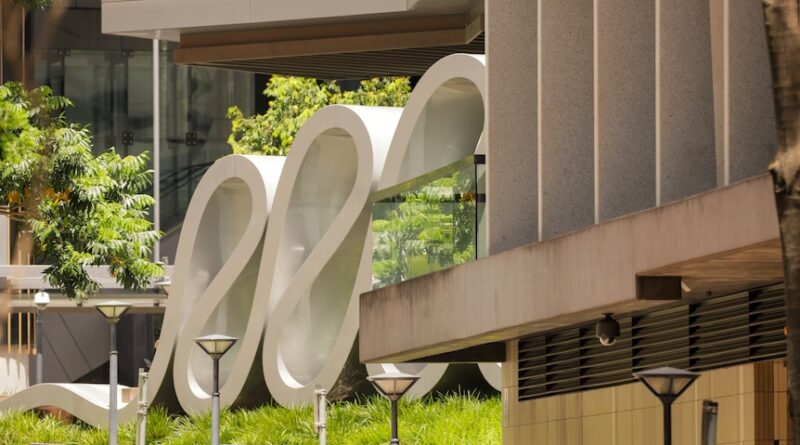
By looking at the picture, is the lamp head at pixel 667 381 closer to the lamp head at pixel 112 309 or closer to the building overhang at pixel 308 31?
the building overhang at pixel 308 31

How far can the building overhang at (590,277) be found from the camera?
14.0 metres

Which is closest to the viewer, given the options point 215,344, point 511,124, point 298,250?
point 511,124

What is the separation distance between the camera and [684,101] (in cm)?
1639

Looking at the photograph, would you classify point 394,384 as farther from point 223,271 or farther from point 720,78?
point 223,271

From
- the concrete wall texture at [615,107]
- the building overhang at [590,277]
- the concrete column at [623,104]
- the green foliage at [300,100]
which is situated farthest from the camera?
the green foliage at [300,100]

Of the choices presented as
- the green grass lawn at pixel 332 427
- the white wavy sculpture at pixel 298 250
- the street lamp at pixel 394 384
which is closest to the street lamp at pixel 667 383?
the street lamp at pixel 394 384

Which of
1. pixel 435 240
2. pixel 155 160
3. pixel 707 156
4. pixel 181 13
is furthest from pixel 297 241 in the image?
pixel 155 160

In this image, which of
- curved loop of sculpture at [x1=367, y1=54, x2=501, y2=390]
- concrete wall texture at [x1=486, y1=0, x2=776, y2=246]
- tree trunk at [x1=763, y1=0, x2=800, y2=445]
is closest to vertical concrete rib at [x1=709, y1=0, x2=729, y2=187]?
concrete wall texture at [x1=486, y1=0, x2=776, y2=246]

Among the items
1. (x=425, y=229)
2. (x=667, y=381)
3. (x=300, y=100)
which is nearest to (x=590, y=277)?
(x=667, y=381)

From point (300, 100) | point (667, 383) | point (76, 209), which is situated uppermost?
point (300, 100)

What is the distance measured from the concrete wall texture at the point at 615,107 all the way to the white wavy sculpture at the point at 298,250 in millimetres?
6399

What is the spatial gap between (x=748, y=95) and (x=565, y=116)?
450 centimetres

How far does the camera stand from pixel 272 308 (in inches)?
1377

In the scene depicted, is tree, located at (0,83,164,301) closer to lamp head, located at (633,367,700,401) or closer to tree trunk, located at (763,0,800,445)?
lamp head, located at (633,367,700,401)
